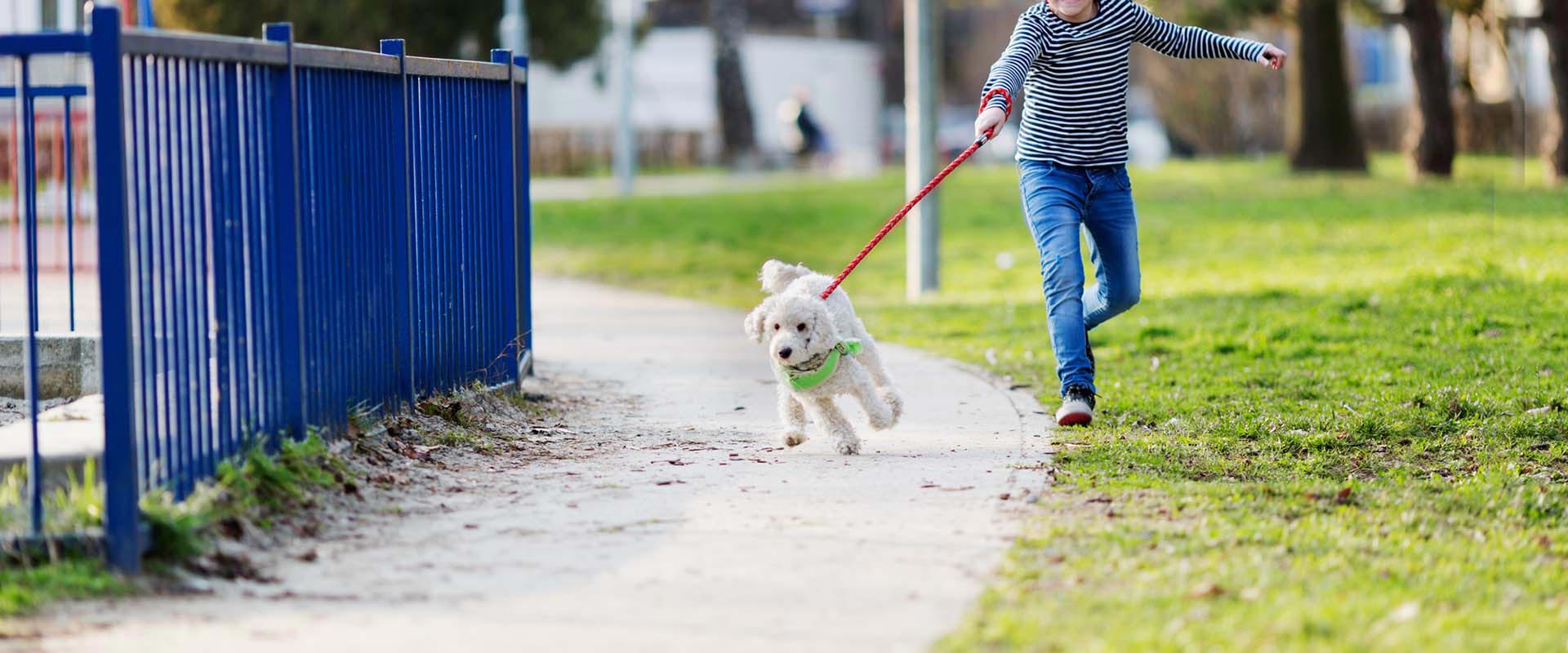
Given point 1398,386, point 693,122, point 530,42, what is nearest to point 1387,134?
point 693,122

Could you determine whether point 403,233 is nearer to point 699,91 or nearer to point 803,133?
point 803,133

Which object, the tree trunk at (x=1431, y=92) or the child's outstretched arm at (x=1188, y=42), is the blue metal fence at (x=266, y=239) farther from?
the tree trunk at (x=1431, y=92)

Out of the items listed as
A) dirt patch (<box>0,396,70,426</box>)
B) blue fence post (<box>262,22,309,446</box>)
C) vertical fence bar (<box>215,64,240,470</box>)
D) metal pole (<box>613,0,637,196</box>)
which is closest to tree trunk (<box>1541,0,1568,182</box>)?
metal pole (<box>613,0,637,196</box>)

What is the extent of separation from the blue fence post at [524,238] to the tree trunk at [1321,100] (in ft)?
67.3

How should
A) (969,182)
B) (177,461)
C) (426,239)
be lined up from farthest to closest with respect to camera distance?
(969,182) → (426,239) → (177,461)

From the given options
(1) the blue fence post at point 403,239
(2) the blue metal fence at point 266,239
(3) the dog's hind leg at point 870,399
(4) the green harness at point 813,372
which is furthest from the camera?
(1) the blue fence post at point 403,239

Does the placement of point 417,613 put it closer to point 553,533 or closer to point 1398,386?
point 553,533

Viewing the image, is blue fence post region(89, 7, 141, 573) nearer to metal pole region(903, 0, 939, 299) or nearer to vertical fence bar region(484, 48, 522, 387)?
vertical fence bar region(484, 48, 522, 387)

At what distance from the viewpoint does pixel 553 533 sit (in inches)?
201

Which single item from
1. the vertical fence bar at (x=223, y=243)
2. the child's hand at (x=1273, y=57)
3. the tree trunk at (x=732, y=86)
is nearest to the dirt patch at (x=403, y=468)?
the vertical fence bar at (x=223, y=243)

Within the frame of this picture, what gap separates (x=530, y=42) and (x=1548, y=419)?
26013 mm

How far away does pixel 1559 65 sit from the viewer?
21.2 meters

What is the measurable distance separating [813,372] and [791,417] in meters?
0.32

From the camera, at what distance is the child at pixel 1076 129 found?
6.68 meters
